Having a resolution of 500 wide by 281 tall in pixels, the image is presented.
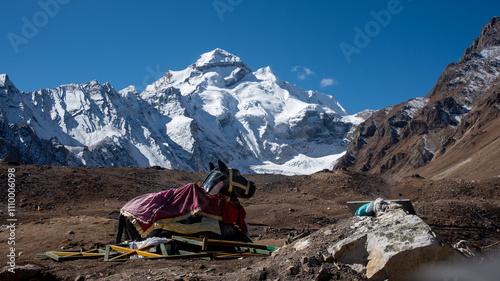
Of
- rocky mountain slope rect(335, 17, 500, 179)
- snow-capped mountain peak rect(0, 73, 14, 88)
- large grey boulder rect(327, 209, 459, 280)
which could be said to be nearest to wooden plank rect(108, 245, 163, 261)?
large grey boulder rect(327, 209, 459, 280)

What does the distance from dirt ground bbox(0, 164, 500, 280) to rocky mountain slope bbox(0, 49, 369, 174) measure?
153 feet

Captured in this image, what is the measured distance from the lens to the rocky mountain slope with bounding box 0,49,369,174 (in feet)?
337

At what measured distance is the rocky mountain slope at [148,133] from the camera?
10271cm

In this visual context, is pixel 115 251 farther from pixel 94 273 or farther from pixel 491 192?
pixel 491 192

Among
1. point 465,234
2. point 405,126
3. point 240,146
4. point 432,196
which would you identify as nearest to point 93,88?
point 240,146

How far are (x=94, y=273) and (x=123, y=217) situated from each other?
12.5ft

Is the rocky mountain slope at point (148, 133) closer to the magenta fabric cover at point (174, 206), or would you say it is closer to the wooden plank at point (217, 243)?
the magenta fabric cover at point (174, 206)

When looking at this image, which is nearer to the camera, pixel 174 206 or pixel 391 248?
pixel 391 248

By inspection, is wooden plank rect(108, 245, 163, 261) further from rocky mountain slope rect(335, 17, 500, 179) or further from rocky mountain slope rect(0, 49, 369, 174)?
rocky mountain slope rect(0, 49, 369, 174)

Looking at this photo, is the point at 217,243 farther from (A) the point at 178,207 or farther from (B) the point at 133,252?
(B) the point at 133,252

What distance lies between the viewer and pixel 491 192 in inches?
958

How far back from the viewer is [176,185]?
30906 millimetres

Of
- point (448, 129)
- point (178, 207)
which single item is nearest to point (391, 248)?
point (178, 207)

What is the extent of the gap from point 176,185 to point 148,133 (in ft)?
365
